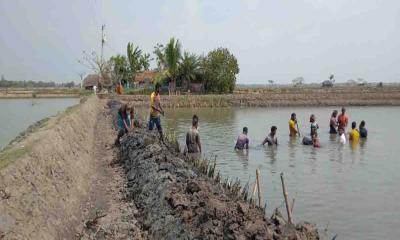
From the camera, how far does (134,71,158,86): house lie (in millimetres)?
58250

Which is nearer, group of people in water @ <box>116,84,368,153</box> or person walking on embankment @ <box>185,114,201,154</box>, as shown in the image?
group of people in water @ <box>116,84,368,153</box>

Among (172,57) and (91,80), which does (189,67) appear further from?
(91,80)

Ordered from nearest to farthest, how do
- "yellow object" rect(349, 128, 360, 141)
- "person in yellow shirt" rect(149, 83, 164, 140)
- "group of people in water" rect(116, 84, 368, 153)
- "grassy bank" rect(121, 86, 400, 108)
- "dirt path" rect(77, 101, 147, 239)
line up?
"dirt path" rect(77, 101, 147, 239) < "person in yellow shirt" rect(149, 83, 164, 140) < "group of people in water" rect(116, 84, 368, 153) < "yellow object" rect(349, 128, 360, 141) < "grassy bank" rect(121, 86, 400, 108)

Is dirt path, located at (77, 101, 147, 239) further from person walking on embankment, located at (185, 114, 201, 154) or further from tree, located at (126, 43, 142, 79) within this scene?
tree, located at (126, 43, 142, 79)

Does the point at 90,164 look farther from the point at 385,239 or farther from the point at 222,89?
the point at 222,89

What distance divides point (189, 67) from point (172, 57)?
219cm

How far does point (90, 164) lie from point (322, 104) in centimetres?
3470

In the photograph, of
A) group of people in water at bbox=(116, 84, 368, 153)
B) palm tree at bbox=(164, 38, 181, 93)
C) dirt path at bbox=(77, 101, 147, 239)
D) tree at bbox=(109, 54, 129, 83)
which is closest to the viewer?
dirt path at bbox=(77, 101, 147, 239)

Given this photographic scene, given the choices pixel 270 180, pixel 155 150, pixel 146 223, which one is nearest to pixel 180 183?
pixel 146 223

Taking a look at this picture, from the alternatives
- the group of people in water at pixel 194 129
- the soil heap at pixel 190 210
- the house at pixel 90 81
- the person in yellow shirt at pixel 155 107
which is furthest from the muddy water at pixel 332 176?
the house at pixel 90 81

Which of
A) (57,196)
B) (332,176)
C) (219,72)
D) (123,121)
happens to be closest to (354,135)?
(332,176)

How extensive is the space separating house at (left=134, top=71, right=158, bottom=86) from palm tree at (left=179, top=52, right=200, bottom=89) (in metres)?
10.5

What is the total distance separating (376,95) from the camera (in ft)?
148

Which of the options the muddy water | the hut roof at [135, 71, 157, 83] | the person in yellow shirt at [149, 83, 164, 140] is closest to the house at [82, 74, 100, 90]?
the hut roof at [135, 71, 157, 83]
